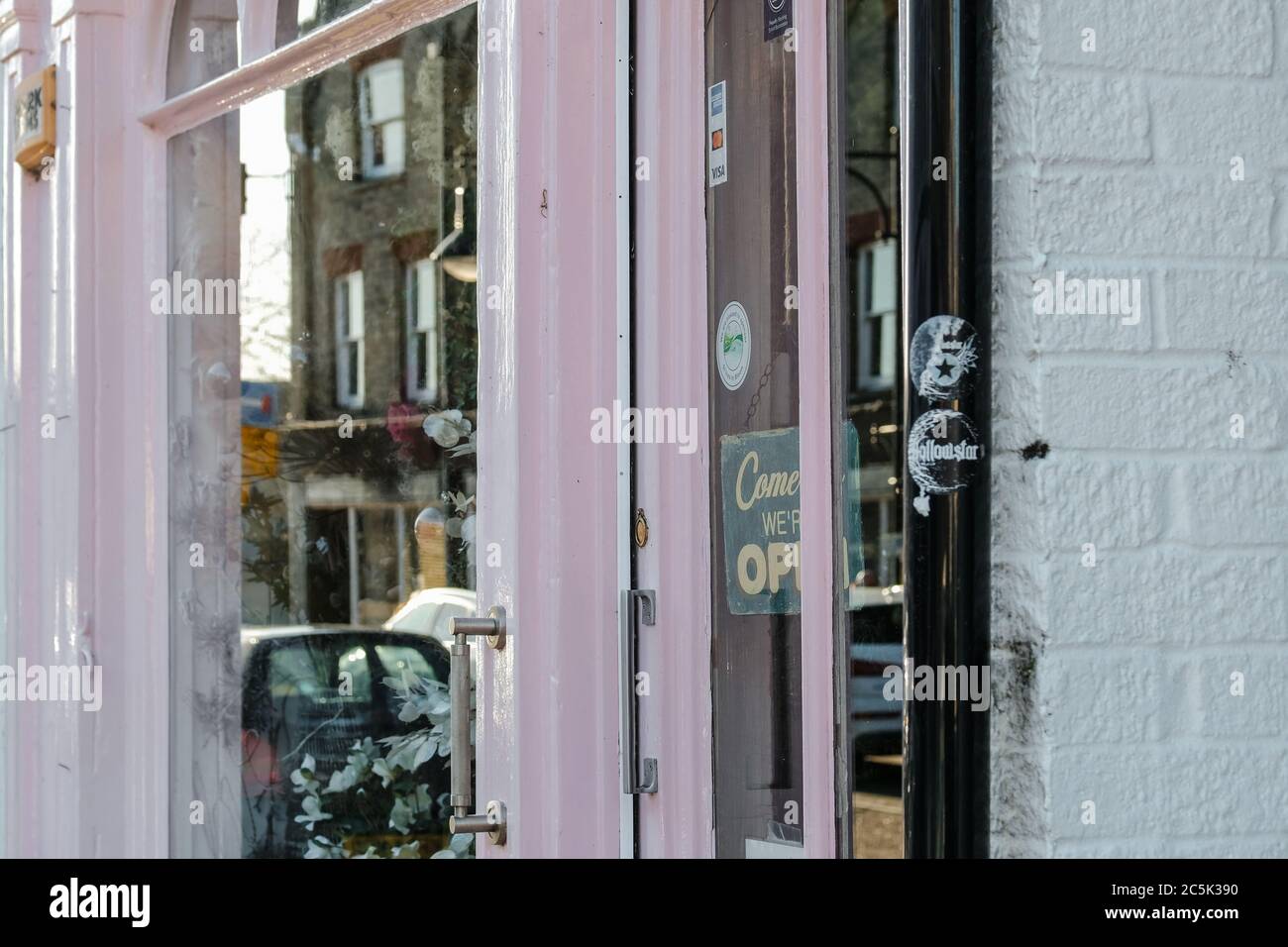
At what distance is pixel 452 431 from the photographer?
8.77ft

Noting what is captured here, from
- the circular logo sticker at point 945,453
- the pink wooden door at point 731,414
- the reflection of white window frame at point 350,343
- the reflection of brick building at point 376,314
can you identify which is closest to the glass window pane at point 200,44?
the reflection of brick building at point 376,314

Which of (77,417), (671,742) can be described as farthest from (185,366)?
(671,742)

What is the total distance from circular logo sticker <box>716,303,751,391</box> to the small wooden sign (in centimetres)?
214

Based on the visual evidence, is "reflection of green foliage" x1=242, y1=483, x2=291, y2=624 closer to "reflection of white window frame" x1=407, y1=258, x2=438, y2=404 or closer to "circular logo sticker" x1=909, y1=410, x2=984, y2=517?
"reflection of white window frame" x1=407, y1=258, x2=438, y2=404

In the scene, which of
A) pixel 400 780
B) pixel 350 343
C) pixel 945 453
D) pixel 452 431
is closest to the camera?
pixel 945 453

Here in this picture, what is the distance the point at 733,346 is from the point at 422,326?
71 centimetres

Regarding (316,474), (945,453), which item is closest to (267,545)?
(316,474)

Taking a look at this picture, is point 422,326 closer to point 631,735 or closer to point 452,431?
point 452,431

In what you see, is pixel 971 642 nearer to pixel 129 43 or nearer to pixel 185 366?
pixel 185 366

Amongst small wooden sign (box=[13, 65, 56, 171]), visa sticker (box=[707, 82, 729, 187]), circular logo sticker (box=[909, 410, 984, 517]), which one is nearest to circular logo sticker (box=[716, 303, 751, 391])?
visa sticker (box=[707, 82, 729, 187])

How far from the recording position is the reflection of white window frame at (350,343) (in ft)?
9.67

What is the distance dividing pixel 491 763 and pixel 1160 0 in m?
1.35

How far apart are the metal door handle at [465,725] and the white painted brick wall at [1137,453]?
840 mm

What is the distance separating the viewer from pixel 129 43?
3.66 metres
